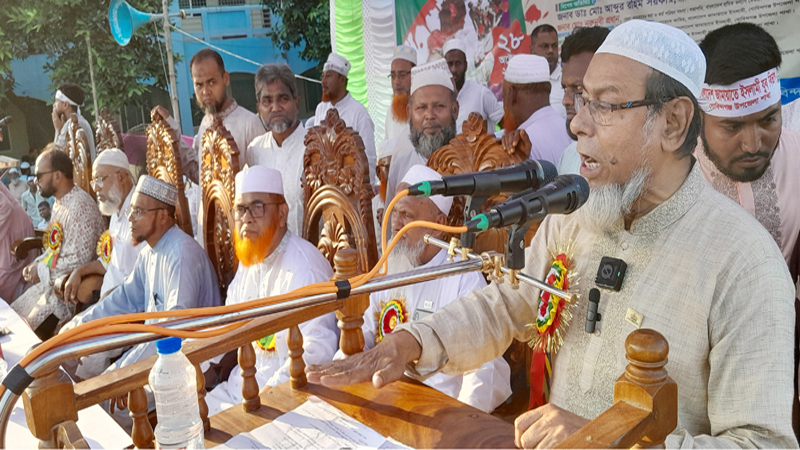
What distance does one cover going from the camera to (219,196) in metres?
3.95

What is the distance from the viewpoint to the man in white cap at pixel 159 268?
12.2 ft

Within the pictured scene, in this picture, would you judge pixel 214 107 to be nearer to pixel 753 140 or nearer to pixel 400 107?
pixel 400 107

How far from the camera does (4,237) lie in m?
5.48

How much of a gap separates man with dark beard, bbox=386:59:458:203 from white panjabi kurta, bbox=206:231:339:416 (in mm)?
1443

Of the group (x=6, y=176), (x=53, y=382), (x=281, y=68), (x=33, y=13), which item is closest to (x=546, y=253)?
(x=53, y=382)

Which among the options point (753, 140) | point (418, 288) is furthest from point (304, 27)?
point (753, 140)

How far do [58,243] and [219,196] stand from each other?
2.09m

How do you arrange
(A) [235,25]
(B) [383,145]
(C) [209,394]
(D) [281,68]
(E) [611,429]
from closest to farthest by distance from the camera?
(E) [611,429], (C) [209,394], (D) [281,68], (B) [383,145], (A) [235,25]

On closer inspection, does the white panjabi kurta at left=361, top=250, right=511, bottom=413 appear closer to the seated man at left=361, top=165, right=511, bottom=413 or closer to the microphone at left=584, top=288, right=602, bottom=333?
the seated man at left=361, top=165, right=511, bottom=413

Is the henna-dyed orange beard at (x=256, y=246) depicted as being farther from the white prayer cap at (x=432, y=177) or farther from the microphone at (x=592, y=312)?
the microphone at (x=592, y=312)

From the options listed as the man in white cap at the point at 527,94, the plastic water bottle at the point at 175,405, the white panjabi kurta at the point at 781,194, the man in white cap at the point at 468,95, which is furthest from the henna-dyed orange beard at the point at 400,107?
the plastic water bottle at the point at 175,405

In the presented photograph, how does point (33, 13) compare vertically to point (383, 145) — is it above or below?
above

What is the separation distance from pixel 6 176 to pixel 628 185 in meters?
10.4

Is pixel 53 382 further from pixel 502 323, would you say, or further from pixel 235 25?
pixel 235 25
